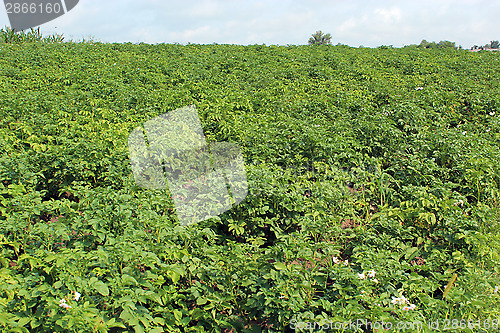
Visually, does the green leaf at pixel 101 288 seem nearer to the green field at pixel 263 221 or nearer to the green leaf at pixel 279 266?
the green field at pixel 263 221

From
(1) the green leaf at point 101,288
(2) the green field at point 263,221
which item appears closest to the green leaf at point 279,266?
(2) the green field at point 263,221

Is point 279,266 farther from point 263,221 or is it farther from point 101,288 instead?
point 101,288

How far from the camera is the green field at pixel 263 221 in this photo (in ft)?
9.23

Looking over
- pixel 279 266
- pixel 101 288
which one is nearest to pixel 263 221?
pixel 279 266

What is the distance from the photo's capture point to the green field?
281cm

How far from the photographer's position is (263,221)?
3986 mm

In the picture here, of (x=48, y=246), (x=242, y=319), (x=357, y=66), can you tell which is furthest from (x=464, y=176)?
(x=357, y=66)

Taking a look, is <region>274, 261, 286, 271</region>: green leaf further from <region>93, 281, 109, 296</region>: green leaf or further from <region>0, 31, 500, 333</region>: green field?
<region>93, 281, 109, 296</region>: green leaf

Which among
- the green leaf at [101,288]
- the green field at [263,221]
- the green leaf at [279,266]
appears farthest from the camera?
the green leaf at [279,266]

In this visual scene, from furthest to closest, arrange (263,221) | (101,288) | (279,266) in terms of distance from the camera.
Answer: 1. (263,221)
2. (279,266)
3. (101,288)

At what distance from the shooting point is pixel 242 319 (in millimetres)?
3105

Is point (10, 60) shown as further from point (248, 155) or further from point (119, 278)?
point (119, 278)

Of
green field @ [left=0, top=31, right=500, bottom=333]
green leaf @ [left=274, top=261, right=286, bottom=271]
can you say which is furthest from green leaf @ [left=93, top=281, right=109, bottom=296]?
green leaf @ [left=274, top=261, right=286, bottom=271]

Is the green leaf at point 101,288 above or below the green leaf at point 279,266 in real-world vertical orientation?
above
